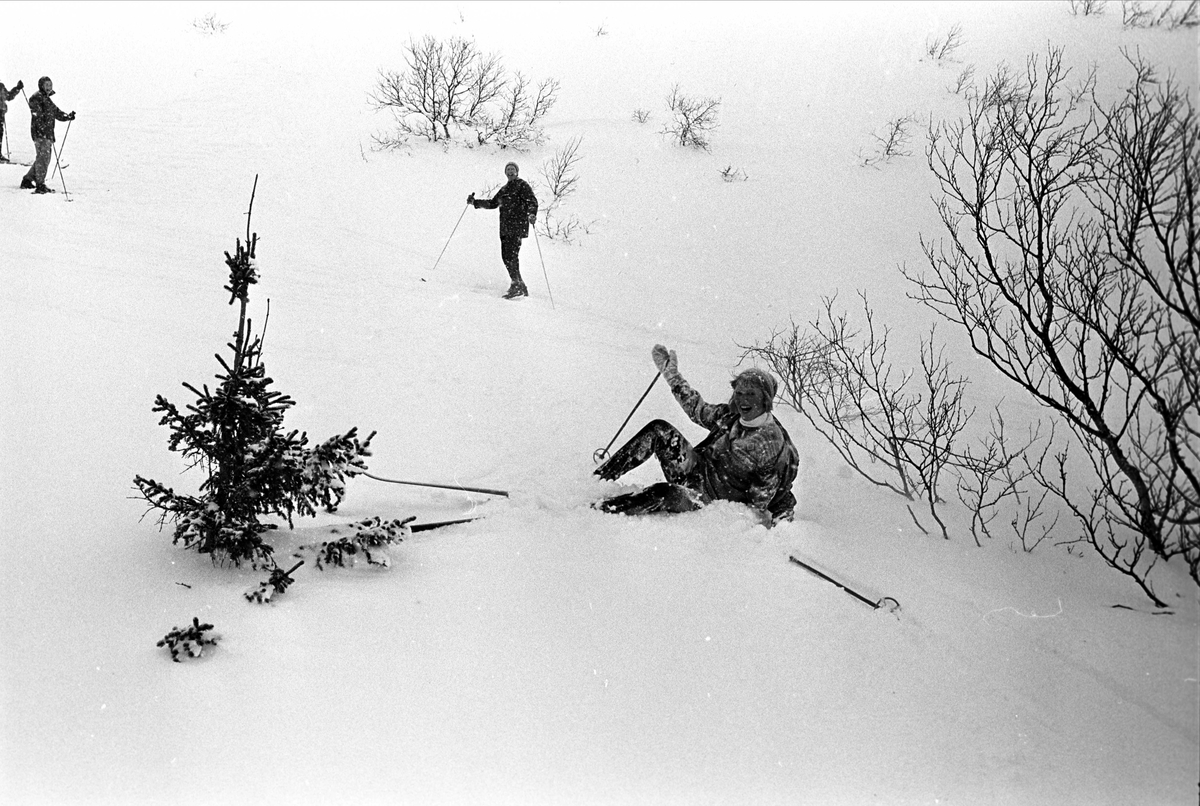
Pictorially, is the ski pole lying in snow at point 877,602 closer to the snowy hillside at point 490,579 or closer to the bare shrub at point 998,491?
the snowy hillside at point 490,579

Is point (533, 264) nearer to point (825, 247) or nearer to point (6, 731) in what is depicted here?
point (825, 247)

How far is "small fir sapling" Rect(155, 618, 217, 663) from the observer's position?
3.03 m

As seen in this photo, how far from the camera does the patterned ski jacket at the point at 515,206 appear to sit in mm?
9781

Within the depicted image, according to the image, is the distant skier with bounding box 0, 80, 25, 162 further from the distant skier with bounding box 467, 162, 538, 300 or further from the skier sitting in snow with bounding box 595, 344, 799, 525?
the skier sitting in snow with bounding box 595, 344, 799, 525

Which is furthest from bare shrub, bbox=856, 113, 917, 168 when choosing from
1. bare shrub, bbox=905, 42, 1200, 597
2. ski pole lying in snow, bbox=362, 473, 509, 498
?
ski pole lying in snow, bbox=362, 473, 509, 498

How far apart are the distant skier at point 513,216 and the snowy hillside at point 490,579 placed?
0.48 m

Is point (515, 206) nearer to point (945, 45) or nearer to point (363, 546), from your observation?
point (363, 546)

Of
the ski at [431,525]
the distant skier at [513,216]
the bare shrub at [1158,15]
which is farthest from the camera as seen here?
the bare shrub at [1158,15]

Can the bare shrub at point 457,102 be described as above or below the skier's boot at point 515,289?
above

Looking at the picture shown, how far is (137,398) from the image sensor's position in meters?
5.60

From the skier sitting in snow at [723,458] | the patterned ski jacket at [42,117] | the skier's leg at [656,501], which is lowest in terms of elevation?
the skier's leg at [656,501]

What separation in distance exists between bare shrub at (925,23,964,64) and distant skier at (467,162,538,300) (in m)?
12.9

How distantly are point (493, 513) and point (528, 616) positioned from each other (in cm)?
128

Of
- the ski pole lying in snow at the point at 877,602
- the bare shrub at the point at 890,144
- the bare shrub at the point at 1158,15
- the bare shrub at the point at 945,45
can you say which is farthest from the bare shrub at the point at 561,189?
the bare shrub at the point at 1158,15
